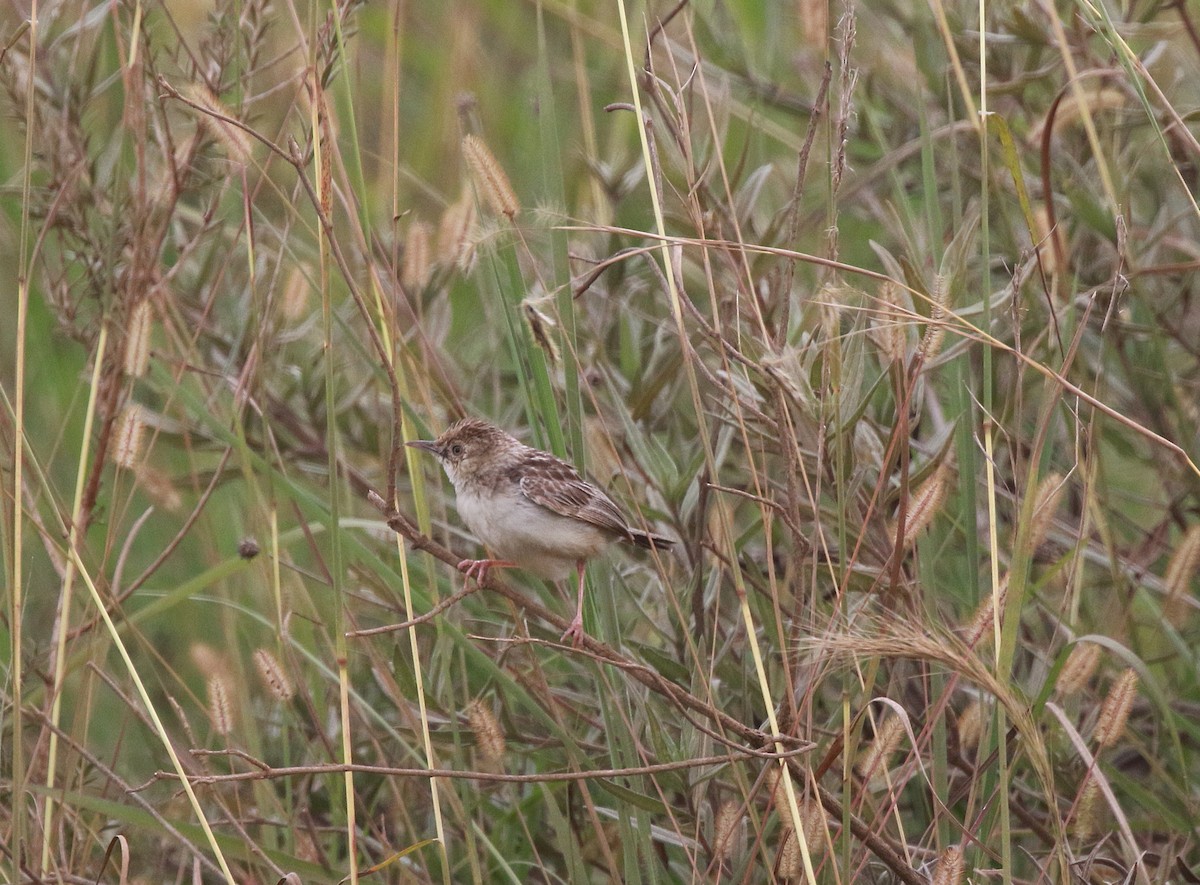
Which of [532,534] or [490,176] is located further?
[532,534]

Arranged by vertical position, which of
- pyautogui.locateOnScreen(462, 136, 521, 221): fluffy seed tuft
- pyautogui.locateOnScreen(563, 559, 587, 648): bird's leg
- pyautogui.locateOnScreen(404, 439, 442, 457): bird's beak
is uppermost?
pyautogui.locateOnScreen(462, 136, 521, 221): fluffy seed tuft

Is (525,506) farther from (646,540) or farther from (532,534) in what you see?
(646,540)

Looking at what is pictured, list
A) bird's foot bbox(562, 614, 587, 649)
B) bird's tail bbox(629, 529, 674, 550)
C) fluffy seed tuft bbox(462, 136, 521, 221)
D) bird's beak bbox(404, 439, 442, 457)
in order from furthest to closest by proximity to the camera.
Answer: bird's beak bbox(404, 439, 442, 457) < bird's tail bbox(629, 529, 674, 550) < fluffy seed tuft bbox(462, 136, 521, 221) < bird's foot bbox(562, 614, 587, 649)

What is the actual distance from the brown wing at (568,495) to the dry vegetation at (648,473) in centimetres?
8

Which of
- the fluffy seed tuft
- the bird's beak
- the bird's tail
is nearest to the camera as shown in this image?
the fluffy seed tuft

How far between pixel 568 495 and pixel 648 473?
9.9 inches

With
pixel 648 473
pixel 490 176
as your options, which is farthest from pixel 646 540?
pixel 490 176

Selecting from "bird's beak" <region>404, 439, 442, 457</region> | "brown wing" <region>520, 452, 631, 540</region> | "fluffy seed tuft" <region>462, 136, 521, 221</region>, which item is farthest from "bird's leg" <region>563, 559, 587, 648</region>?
"fluffy seed tuft" <region>462, 136, 521, 221</region>

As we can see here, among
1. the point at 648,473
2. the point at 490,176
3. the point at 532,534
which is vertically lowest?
the point at 532,534

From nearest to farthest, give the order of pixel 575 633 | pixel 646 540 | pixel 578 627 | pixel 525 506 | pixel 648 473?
pixel 575 633 → pixel 578 627 → pixel 646 540 → pixel 648 473 → pixel 525 506

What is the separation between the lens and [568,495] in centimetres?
373

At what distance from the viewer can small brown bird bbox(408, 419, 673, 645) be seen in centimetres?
360

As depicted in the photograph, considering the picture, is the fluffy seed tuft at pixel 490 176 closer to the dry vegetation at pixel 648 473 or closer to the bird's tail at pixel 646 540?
the dry vegetation at pixel 648 473

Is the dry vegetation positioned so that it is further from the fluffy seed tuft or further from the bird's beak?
the bird's beak
